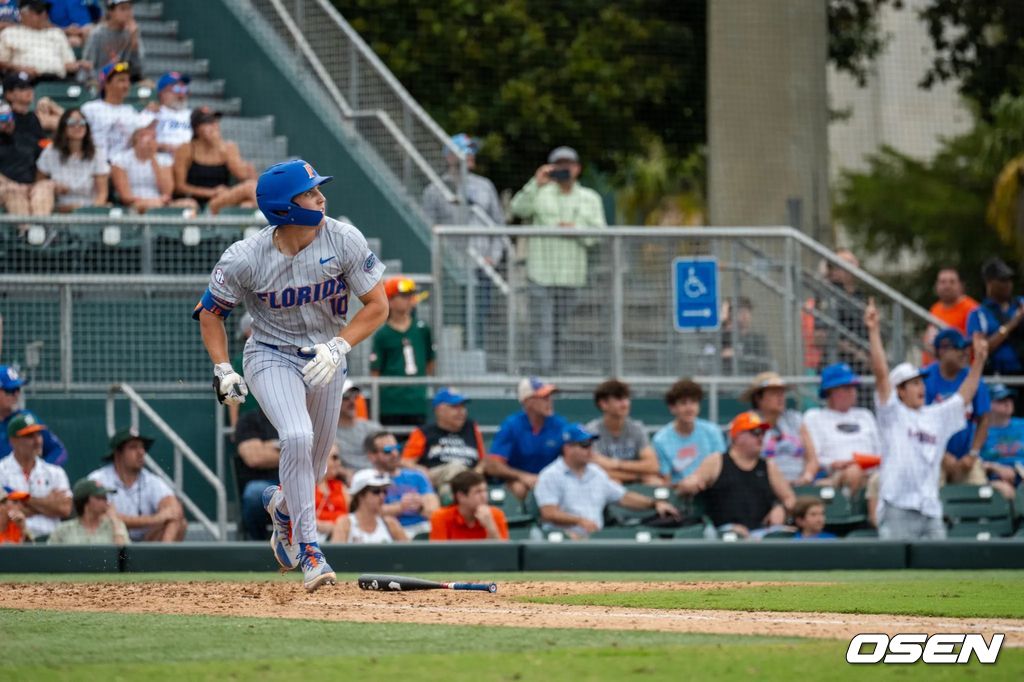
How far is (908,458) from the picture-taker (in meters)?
10.7

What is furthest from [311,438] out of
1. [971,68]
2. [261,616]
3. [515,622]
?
[971,68]

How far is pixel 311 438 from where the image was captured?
278 inches

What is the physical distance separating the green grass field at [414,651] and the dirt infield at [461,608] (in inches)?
9.3

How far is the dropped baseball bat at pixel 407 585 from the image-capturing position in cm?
737

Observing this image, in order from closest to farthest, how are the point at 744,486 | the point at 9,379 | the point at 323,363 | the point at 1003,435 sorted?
1. the point at 323,363
2. the point at 9,379
3. the point at 744,486
4. the point at 1003,435

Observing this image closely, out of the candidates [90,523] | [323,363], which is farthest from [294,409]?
[90,523]

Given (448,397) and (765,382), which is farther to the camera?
(765,382)

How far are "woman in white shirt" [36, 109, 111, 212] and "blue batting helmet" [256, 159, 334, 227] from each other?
5.58 meters

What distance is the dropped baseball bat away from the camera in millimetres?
7367

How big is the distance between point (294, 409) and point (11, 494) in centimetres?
362

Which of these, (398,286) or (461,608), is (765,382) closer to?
(398,286)

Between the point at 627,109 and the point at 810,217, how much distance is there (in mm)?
4519

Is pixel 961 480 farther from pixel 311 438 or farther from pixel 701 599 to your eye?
pixel 311 438

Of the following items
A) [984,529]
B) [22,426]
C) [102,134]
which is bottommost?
[984,529]
